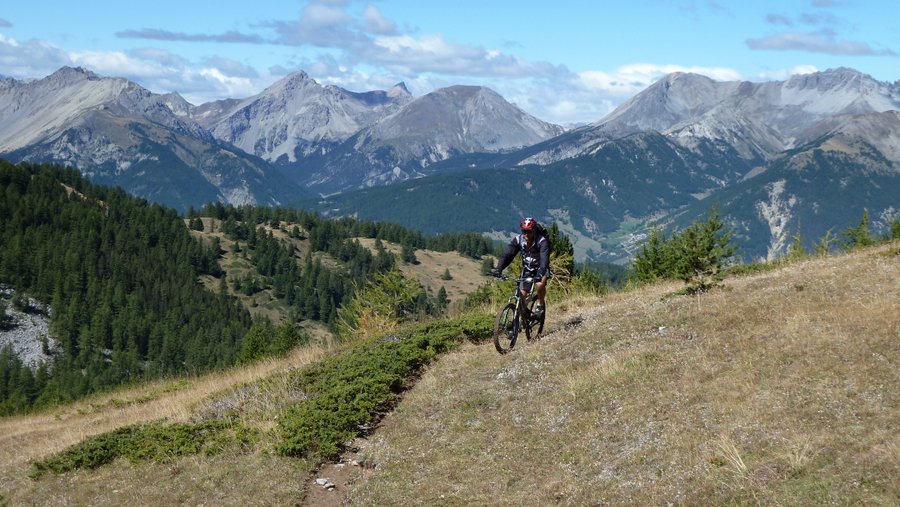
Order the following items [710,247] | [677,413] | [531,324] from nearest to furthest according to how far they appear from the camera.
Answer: [677,413], [531,324], [710,247]

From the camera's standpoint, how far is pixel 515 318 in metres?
21.3

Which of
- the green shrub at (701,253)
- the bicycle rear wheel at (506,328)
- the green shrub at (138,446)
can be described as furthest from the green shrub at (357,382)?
the green shrub at (701,253)

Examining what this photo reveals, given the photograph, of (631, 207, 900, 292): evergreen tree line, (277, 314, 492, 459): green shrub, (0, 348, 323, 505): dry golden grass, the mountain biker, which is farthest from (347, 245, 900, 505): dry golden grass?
(631, 207, 900, 292): evergreen tree line

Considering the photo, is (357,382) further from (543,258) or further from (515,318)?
(543,258)

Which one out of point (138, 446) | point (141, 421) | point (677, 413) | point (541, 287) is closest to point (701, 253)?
point (541, 287)

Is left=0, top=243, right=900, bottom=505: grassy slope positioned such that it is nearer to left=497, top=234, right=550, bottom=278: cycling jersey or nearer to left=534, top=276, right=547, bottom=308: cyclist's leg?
left=534, top=276, right=547, bottom=308: cyclist's leg

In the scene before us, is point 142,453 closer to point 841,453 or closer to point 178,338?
point 841,453

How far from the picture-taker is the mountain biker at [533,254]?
2077cm

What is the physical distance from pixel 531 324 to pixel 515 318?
815 mm

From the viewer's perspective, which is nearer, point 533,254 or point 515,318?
point 533,254

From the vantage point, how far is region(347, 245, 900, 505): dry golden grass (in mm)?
11867

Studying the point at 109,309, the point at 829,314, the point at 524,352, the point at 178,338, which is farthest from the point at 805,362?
the point at 109,309

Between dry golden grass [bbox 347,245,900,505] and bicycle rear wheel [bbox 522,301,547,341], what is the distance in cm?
57

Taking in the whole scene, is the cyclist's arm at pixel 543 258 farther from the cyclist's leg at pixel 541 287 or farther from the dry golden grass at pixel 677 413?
the dry golden grass at pixel 677 413
